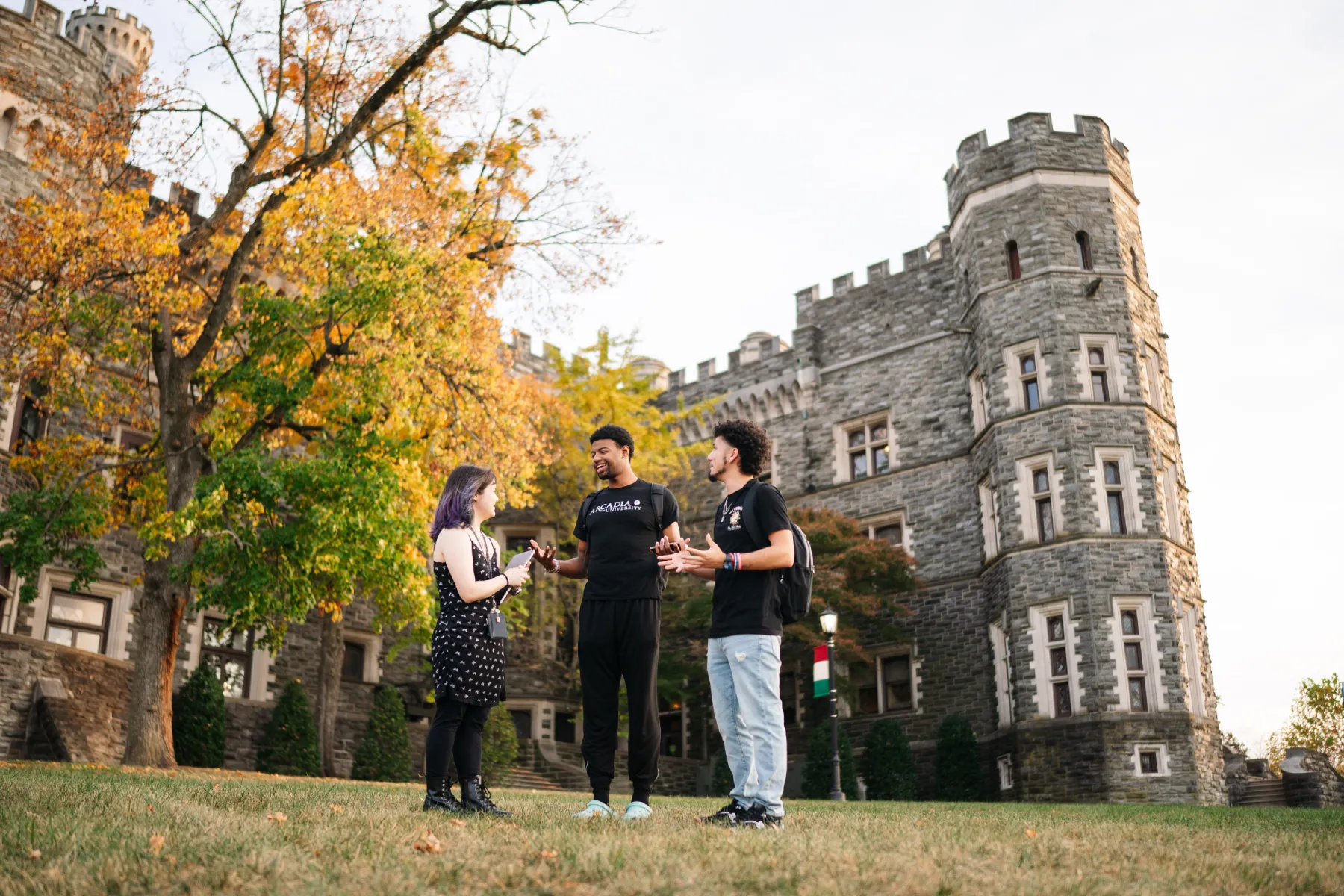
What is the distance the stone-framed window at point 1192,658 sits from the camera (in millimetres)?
19688

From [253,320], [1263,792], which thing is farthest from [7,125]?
[1263,792]

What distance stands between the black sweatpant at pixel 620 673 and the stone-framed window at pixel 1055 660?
15843mm

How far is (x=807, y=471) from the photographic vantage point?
87.8 ft

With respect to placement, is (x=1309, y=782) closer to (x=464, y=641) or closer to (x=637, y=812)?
(x=637, y=812)

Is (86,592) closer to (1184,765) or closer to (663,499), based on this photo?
(663,499)

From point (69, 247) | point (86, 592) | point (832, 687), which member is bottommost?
point (832, 687)

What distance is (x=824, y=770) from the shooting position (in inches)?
843

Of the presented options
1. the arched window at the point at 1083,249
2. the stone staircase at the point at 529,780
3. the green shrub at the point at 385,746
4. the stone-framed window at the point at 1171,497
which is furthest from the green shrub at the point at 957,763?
the green shrub at the point at 385,746

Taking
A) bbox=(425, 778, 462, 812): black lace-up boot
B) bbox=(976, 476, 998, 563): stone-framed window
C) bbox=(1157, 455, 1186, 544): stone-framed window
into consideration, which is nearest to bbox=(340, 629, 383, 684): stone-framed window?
bbox=(976, 476, 998, 563): stone-framed window

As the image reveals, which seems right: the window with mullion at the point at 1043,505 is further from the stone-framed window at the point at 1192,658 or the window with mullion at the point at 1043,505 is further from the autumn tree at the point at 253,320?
the autumn tree at the point at 253,320

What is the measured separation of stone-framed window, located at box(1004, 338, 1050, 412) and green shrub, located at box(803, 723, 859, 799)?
7226 millimetres

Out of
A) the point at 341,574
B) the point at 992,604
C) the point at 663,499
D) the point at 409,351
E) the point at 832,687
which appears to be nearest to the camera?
the point at 663,499

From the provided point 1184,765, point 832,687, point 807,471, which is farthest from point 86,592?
point 1184,765

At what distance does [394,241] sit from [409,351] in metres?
1.28
